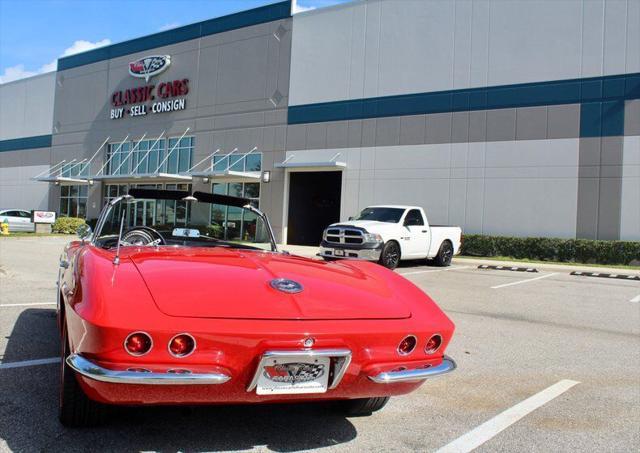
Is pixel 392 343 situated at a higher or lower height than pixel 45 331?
higher

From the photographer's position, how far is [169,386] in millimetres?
2480

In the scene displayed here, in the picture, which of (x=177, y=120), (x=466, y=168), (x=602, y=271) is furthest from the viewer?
(x=177, y=120)

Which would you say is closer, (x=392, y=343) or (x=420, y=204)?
(x=392, y=343)

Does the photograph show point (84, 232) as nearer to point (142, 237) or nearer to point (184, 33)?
point (142, 237)

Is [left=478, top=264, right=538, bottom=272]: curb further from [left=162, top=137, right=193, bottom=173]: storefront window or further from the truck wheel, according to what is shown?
[left=162, top=137, right=193, bottom=173]: storefront window

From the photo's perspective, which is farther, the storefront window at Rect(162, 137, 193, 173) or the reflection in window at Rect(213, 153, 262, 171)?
the storefront window at Rect(162, 137, 193, 173)

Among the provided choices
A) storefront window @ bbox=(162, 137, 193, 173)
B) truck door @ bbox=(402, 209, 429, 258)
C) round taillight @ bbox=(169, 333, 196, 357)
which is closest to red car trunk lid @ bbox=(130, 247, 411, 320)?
round taillight @ bbox=(169, 333, 196, 357)

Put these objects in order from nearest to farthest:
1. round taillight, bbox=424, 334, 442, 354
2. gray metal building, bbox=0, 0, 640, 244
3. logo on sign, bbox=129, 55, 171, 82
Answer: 1. round taillight, bbox=424, 334, 442, 354
2. gray metal building, bbox=0, 0, 640, 244
3. logo on sign, bbox=129, 55, 171, 82

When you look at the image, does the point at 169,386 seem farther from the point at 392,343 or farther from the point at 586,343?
the point at 586,343

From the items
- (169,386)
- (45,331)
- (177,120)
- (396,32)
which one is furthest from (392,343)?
(177,120)

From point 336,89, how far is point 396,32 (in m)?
3.74

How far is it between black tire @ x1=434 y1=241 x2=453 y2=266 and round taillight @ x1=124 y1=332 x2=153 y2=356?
46.7 ft

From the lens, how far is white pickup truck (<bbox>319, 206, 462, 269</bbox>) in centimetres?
1359

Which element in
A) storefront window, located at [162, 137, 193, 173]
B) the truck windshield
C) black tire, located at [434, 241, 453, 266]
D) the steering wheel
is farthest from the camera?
storefront window, located at [162, 137, 193, 173]
